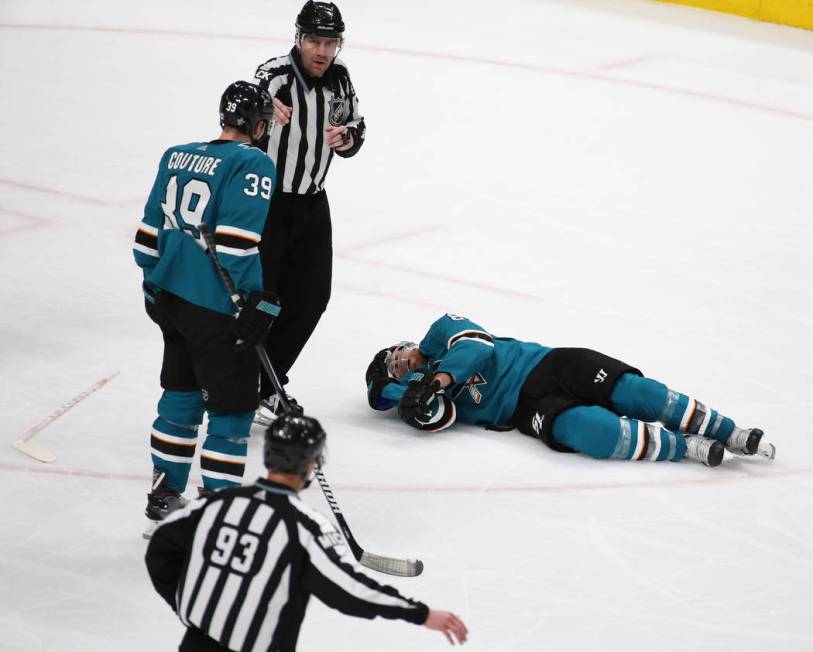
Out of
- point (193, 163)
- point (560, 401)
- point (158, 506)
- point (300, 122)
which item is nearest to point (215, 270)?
point (193, 163)

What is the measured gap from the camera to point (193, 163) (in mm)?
3699

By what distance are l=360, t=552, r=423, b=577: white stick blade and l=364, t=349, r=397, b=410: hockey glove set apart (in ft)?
3.68

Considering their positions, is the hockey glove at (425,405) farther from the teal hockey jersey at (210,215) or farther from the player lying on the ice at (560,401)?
the teal hockey jersey at (210,215)

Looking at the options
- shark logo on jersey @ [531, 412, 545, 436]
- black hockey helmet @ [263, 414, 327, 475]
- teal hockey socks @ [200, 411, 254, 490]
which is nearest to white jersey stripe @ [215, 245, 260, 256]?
teal hockey socks @ [200, 411, 254, 490]

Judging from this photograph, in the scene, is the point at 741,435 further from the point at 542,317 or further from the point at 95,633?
the point at 95,633

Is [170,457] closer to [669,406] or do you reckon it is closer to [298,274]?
[298,274]

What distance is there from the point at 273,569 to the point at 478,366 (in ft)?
7.36

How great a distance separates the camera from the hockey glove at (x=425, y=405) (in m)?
4.53

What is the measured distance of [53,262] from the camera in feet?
20.2

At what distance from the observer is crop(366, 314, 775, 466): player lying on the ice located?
4492 millimetres

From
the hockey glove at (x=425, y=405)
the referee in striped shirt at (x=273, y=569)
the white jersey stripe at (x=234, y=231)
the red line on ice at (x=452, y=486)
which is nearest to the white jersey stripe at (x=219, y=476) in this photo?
the red line on ice at (x=452, y=486)

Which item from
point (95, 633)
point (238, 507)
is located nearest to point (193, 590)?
point (238, 507)

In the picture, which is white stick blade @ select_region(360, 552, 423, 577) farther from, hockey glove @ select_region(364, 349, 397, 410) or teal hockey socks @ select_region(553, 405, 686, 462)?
hockey glove @ select_region(364, 349, 397, 410)

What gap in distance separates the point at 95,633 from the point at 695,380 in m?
2.71
